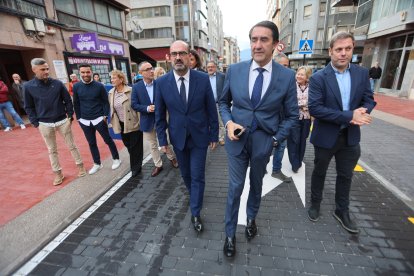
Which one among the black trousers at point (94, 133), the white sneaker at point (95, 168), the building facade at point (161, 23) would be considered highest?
the building facade at point (161, 23)

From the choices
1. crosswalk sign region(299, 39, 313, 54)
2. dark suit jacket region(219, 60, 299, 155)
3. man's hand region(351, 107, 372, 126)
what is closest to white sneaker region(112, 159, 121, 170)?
dark suit jacket region(219, 60, 299, 155)

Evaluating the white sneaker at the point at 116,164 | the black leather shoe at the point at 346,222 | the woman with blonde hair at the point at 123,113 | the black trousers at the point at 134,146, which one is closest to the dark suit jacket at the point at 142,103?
the woman with blonde hair at the point at 123,113

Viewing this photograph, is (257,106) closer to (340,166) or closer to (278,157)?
(340,166)

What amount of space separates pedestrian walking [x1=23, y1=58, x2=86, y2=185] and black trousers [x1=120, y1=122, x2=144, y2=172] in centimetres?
107

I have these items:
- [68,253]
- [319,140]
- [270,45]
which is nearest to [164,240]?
[68,253]

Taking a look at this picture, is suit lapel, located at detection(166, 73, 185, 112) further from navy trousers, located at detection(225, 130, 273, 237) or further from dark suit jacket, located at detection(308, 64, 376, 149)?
dark suit jacket, located at detection(308, 64, 376, 149)

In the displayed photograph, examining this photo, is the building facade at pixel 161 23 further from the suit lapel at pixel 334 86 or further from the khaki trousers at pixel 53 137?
the suit lapel at pixel 334 86

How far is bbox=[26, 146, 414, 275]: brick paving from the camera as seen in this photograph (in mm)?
2383

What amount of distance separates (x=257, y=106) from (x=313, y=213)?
1839 millimetres

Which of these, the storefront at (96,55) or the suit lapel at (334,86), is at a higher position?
the storefront at (96,55)

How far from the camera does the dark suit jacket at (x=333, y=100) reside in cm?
251

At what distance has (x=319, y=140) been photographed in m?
2.75

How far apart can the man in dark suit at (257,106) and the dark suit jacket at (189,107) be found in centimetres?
51

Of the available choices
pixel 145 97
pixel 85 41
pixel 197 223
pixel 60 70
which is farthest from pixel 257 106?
pixel 85 41
